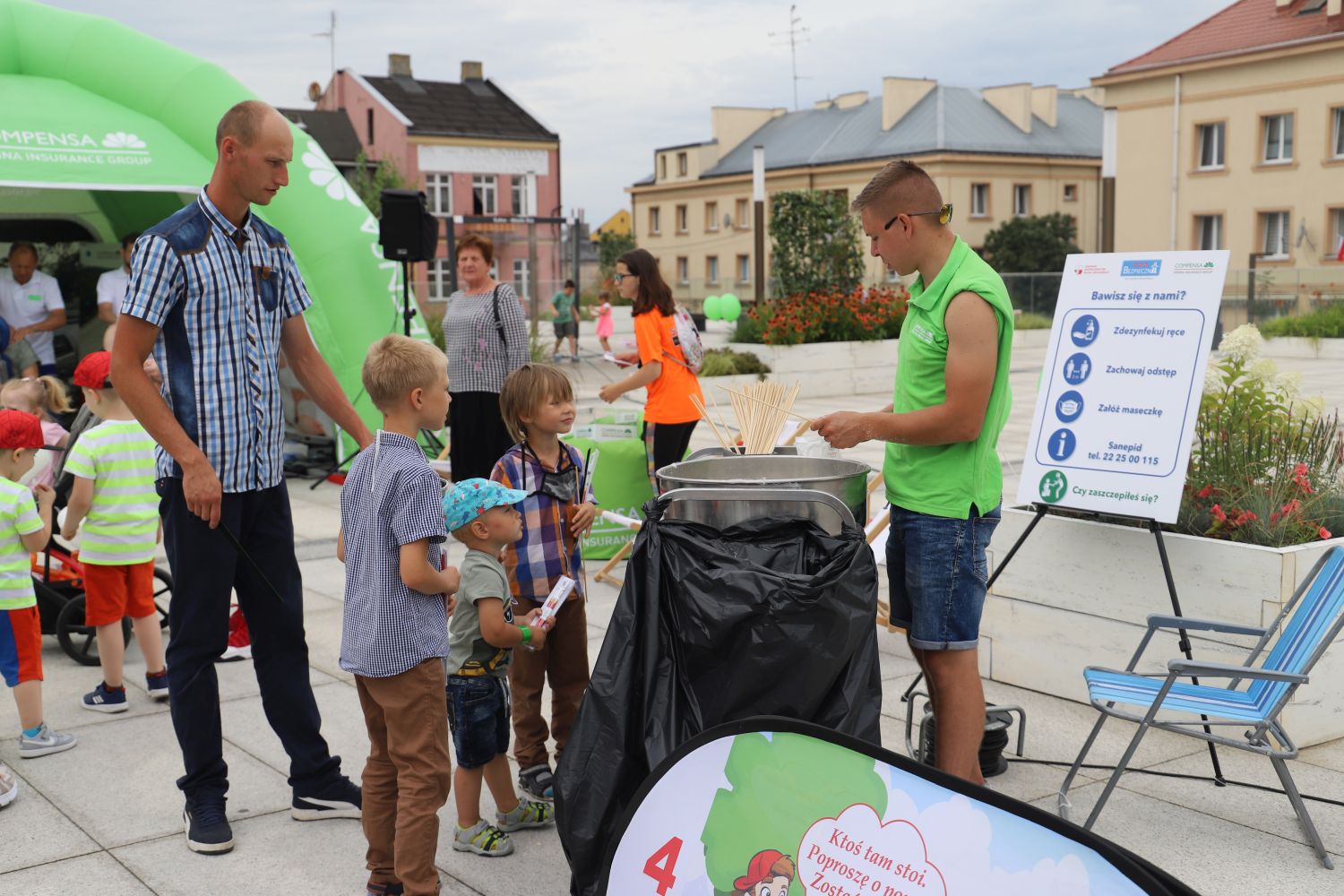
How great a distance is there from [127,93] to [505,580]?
7.89m

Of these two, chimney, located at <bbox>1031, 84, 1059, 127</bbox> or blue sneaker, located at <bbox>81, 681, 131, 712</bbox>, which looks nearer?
blue sneaker, located at <bbox>81, 681, 131, 712</bbox>

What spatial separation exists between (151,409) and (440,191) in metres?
57.8

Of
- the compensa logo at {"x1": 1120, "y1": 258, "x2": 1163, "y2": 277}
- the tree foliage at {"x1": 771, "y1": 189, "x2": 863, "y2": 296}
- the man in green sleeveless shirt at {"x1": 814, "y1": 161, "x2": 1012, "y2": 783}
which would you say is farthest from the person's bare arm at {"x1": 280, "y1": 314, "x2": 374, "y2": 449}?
the tree foliage at {"x1": 771, "y1": 189, "x2": 863, "y2": 296}

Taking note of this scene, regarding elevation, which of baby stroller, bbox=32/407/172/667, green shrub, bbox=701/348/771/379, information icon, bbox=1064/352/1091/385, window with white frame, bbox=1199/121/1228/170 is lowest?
baby stroller, bbox=32/407/172/667

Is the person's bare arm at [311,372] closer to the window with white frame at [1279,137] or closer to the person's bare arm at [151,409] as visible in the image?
the person's bare arm at [151,409]

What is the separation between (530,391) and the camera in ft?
12.4

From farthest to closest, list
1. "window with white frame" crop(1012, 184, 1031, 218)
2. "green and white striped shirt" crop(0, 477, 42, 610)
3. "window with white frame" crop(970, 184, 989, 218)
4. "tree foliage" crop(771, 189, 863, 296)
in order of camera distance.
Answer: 1. "window with white frame" crop(1012, 184, 1031, 218)
2. "window with white frame" crop(970, 184, 989, 218)
3. "tree foliage" crop(771, 189, 863, 296)
4. "green and white striped shirt" crop(0, 477, 42, 610)

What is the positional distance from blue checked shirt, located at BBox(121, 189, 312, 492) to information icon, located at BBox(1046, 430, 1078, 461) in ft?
9.12

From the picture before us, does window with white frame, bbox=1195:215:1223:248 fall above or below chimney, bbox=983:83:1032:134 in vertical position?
below

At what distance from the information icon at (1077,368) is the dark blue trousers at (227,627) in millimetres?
2851

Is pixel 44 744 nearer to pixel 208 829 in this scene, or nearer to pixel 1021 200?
pixel 208 829

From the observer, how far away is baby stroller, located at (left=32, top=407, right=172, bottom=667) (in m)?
5.66

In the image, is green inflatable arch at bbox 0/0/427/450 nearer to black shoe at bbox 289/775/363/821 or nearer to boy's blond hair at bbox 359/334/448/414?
black shoe at bbox 289/775/363/821

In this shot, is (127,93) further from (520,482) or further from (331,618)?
(520,482)
